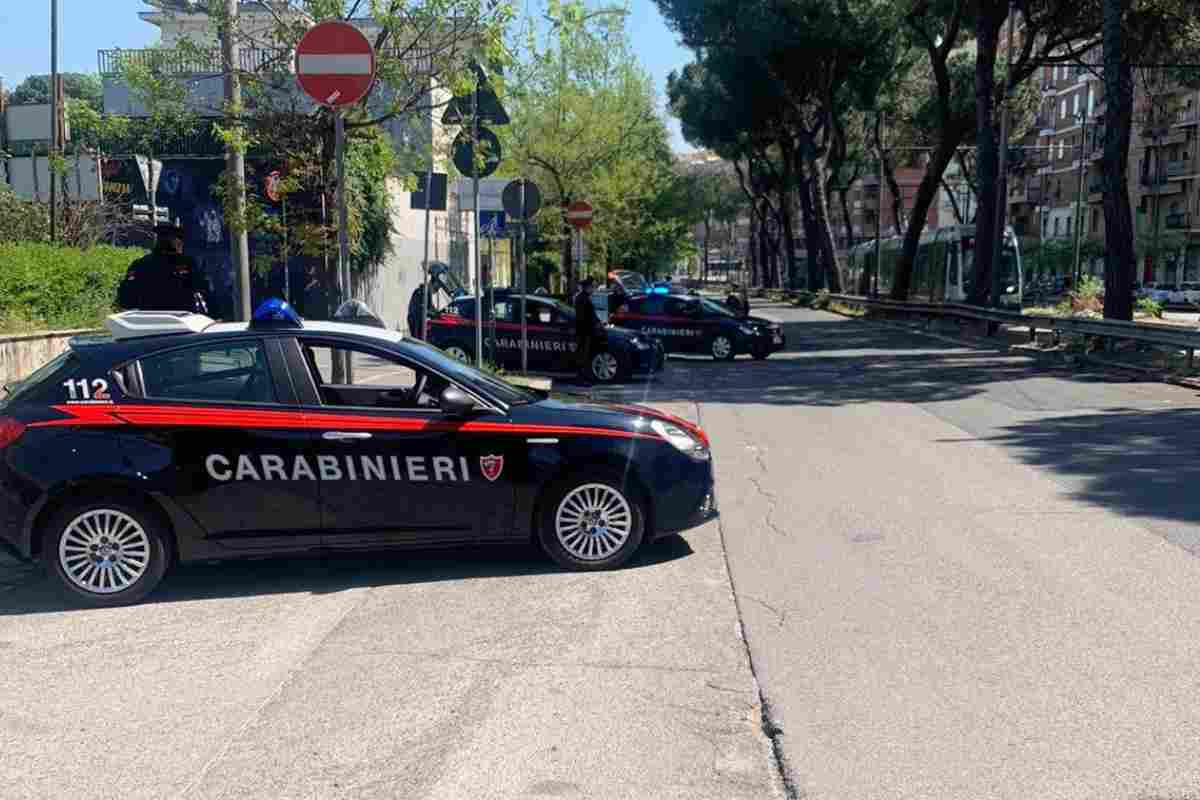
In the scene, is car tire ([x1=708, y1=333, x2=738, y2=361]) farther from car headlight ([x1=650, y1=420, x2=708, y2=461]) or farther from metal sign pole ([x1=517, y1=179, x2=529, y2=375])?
car headlight ([x1=650, y1=420, x2=708, y2=461])

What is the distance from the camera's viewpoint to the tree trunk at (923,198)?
3612 cm

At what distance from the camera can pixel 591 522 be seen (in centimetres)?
683

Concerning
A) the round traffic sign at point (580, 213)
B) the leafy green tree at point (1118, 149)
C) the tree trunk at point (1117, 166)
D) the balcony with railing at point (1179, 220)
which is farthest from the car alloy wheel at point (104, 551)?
the balcony with railing at point (1179, 220)

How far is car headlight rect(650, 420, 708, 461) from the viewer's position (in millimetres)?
6969

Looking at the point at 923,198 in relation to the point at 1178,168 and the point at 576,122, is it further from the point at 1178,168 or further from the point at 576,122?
the point at 1178,168

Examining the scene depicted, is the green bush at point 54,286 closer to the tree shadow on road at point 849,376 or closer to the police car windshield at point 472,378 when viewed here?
the tree shadow on road at point 849,376

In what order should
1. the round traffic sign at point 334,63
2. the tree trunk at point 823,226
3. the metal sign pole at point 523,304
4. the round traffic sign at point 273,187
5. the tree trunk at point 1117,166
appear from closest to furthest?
1. the round traffic sign at point 334,63
2. the round traffic sign at point 273,187
3. the metal sign pole at point 523,304
4. the tree trunk at point 1117,166
5. the tree trunk at point 823,226

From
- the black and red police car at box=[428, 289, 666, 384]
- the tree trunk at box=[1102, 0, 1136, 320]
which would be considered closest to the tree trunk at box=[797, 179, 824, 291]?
the tree trunk at box=[1102, 0, 1136, 320]

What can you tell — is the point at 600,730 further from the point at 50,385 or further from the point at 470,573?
the point at 50,385

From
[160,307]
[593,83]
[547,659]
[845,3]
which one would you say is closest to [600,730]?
[547,659]

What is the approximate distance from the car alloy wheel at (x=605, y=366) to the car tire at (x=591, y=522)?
12167 mm

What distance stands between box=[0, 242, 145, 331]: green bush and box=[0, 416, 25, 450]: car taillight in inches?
329

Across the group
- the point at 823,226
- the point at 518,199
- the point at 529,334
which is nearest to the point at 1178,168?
the point at 823,226

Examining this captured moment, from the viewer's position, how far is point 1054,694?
188 inches
